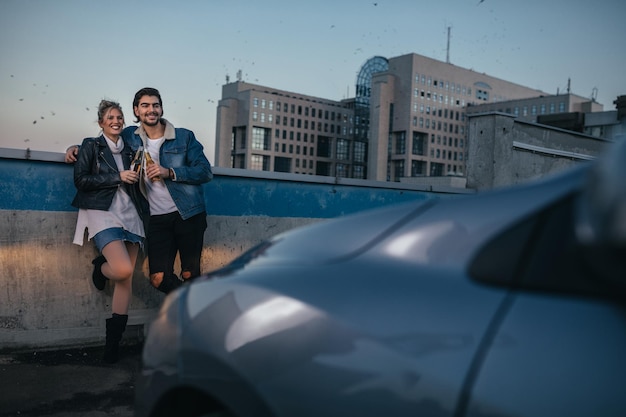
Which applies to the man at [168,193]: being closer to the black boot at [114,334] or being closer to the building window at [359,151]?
the black boot at [114,334]

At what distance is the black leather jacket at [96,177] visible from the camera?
4535 mm

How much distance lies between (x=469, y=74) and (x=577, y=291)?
495 feet

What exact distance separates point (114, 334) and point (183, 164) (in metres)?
1.38

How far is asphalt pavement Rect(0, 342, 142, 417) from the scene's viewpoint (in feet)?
12.2

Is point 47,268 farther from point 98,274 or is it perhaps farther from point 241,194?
point 241,194

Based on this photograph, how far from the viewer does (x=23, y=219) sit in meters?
4.97

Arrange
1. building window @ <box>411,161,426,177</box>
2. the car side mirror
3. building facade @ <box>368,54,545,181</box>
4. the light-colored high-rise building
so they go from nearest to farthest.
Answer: the car side mirror → building facade @ <box>368,54,545,181</box> → the light-colored high-rise building → building window @ <box>411,161,426,177</box>

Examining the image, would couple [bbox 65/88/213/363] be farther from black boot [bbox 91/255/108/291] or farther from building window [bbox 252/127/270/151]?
building window [bbox 252/127/270/151]

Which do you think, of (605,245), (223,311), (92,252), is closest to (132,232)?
(92,252)

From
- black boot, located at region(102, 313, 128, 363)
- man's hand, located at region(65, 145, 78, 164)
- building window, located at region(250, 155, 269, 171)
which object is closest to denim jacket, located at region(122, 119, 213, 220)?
man's hand, located at region(65, 145, 78, 164)

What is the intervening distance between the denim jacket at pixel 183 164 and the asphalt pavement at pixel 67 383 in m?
1.25

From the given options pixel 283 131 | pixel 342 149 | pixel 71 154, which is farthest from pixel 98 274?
pixel 342 149

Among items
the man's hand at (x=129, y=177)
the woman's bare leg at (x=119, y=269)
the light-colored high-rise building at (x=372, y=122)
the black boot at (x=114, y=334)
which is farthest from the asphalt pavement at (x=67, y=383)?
the light-colored high-rise building at (x=372, y=122)

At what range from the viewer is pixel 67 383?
13.8 ft
